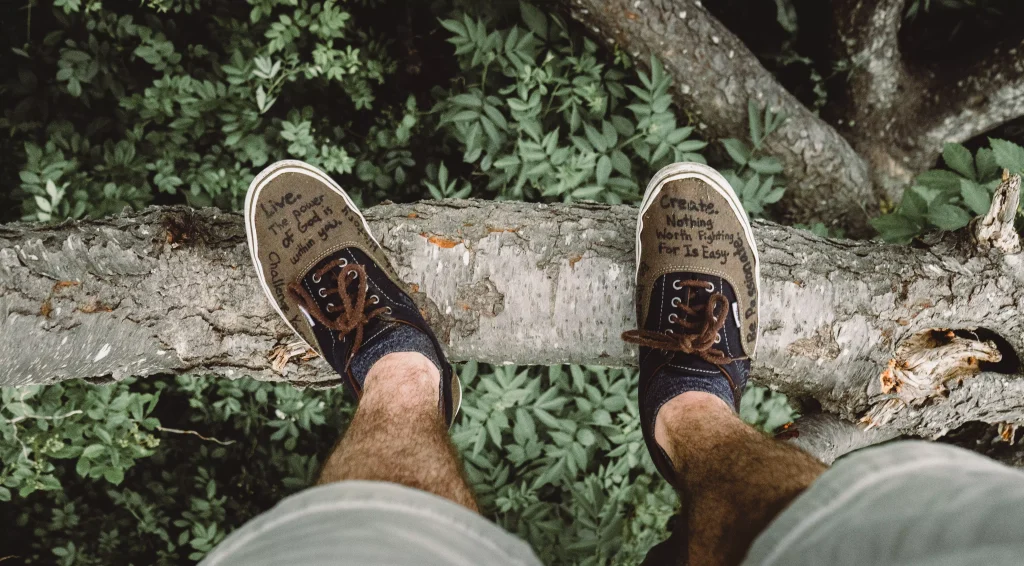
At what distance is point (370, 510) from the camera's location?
2.57 feet

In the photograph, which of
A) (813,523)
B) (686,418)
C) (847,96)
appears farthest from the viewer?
(847,96)

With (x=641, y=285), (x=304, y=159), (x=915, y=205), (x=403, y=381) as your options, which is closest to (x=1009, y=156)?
(x=915, y=205)

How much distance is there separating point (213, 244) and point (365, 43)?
1.21 meters

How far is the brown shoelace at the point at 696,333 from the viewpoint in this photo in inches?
56.8

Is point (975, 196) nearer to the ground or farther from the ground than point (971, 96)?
nearer to the ground

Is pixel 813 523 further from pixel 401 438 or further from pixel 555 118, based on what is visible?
pixel 555 118

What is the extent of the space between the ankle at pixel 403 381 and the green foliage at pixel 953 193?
142cm

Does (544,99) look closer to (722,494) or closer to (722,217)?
(722,217)

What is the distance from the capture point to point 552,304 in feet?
4.56

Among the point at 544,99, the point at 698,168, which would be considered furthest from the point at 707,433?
the point at 544,99

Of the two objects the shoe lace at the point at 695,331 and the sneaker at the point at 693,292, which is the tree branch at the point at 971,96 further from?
the shoe lace at the point at 695,331

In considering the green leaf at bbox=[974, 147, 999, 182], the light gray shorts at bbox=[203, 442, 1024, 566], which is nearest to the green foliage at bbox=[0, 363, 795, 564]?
the light gray shorts at bbox=[203, 442, 1024, 566]

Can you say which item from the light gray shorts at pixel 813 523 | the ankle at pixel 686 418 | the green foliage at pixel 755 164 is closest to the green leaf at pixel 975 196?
the green foliage at pixel 755 164

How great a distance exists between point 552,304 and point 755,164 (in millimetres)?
953
